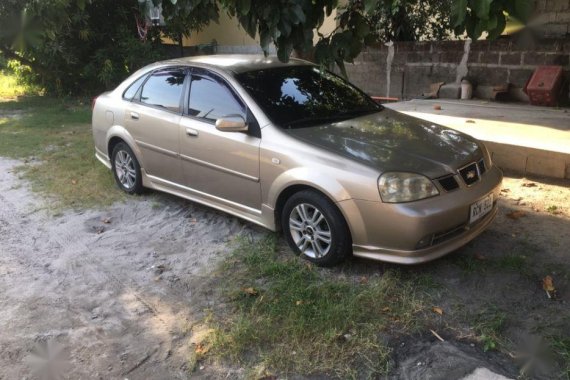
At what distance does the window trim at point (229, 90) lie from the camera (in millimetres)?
4297

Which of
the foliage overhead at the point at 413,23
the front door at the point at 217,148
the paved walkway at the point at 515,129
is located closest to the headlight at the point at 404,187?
the front door at the point at 217,148

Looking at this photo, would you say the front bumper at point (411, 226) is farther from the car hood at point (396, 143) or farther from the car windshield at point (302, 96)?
the car windshield at point (302, 96)

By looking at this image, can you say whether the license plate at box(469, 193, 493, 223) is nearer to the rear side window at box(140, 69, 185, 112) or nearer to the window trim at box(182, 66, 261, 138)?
the window trim at box(182, 66, 261, 138)

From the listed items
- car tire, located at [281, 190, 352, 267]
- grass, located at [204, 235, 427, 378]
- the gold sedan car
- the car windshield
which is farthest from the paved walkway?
car tire, located at [281, 190, 352, 267]

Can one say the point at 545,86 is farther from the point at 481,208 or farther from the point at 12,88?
the point at 12,88

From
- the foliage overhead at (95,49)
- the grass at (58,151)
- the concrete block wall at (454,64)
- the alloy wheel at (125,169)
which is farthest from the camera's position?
the foliage overhead at (95,49)

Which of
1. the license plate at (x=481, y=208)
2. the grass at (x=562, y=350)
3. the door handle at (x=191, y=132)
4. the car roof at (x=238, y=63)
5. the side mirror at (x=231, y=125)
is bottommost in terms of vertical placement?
the grass at (x=562, y=350)

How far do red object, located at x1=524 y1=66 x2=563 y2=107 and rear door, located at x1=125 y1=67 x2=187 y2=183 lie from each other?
224 inches

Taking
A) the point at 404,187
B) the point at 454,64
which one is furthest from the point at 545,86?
the point at 404,187

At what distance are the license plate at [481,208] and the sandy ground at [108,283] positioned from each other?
2.01m

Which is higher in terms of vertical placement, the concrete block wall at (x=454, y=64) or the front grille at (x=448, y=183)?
the concrete block wall at (x=454, y=64)

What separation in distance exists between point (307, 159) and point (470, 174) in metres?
1.23

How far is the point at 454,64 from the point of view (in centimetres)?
942

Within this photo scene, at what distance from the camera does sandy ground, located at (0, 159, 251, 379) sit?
10.4 feet
